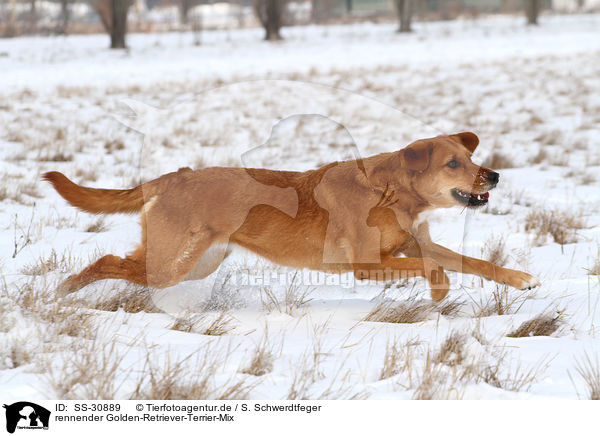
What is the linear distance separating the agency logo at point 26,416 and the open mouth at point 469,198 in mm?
2428

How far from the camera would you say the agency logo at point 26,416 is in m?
2.39

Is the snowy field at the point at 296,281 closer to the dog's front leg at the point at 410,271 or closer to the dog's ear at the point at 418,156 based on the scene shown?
the dog's front leg at the point at 410,271

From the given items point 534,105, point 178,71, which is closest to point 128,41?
point 178,71

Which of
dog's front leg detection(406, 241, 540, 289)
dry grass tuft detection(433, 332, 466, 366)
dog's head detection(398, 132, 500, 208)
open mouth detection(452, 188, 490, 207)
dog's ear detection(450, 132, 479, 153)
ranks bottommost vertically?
dry grass tuft detection(433, 332, 466, 366)

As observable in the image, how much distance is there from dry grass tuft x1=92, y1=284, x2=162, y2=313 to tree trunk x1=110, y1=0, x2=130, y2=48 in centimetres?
2422

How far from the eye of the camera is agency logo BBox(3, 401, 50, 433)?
2.39 meters

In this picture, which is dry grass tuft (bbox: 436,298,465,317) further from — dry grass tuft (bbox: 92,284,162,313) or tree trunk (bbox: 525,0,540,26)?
tree trunk (bbox: 525,0,540,26)

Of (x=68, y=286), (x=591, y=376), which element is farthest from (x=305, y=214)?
(x=591, y=376)

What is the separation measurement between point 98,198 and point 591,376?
2.72 m

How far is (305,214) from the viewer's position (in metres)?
3.80

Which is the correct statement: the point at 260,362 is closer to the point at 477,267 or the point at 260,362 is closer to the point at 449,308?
the point at 449,308

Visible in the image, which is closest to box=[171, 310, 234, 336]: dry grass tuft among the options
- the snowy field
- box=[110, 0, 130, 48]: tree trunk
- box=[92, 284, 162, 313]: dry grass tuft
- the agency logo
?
the snowy field

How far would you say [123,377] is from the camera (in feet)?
8.85

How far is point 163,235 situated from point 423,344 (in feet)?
5.08
